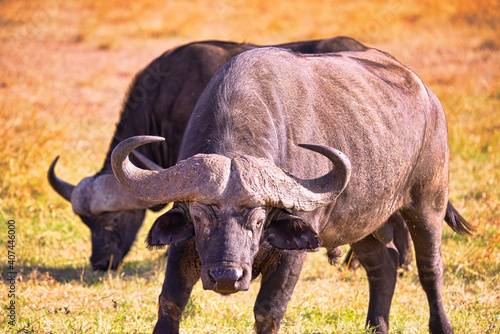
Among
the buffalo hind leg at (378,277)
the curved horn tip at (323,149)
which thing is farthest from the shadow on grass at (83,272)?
the curved horn tip at (323,149)

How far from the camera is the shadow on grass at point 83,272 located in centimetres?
522

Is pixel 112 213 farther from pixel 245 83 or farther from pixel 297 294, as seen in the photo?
pixel 245 83

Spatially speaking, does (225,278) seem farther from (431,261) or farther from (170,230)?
(431,261)

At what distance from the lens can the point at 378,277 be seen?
4.52m

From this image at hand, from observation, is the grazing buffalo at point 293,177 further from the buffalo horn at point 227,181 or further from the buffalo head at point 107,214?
the buffalo head at point 107,214

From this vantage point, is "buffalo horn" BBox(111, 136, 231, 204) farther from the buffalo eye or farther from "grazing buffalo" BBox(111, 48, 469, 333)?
the buffalo eye

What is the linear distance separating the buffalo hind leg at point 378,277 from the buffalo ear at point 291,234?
5.01 feet

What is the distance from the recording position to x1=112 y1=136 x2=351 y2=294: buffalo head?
289 centimetres

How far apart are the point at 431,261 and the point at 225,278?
2158mm

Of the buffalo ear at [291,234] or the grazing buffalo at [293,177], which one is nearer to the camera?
the grazing buffalo at [293,177]

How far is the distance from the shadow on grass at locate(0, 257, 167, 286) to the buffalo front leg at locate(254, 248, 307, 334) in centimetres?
207

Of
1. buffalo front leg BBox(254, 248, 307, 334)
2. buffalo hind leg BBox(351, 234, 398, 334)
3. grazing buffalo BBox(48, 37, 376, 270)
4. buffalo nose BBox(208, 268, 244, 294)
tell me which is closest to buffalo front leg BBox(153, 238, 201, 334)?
buffalo front leg BBox(254, 248, 307, 334)

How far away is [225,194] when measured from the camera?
290 cm

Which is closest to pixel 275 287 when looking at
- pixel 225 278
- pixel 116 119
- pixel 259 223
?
pixel 259 223
